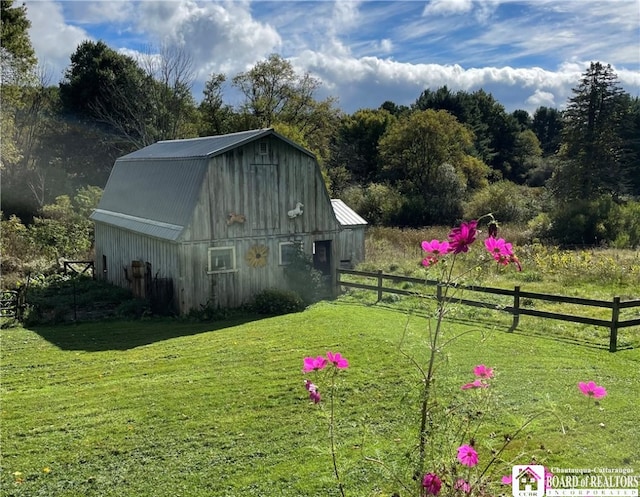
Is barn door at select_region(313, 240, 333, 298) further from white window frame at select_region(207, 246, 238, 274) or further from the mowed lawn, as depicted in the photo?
the mowed lawn

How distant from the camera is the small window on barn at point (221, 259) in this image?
15.7 meters

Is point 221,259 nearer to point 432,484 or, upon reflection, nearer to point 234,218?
point 234,218

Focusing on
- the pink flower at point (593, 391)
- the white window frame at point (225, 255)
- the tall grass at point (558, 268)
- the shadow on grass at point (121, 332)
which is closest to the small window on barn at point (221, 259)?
the white window frame at point (225, 255)

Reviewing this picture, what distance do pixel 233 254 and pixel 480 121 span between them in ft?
144

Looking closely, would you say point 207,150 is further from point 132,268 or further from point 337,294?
point 337,294

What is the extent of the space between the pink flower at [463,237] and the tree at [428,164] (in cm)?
3224

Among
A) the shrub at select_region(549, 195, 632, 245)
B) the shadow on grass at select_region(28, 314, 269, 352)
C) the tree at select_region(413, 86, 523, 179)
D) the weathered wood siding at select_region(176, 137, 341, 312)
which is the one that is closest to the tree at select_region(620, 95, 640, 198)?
the shrub at select_region(549, 195, 632, 245)

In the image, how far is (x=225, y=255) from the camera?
16.0 meters

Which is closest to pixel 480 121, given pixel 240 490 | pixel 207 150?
pixel 207 150

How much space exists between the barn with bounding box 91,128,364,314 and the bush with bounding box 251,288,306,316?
0.70 meters

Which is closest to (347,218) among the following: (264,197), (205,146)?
(264,197)

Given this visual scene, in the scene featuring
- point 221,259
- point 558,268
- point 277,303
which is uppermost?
point 221,259

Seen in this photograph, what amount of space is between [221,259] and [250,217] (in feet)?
5.11

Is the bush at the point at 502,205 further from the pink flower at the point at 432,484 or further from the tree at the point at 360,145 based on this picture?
the pink flower at the point at 432,484
